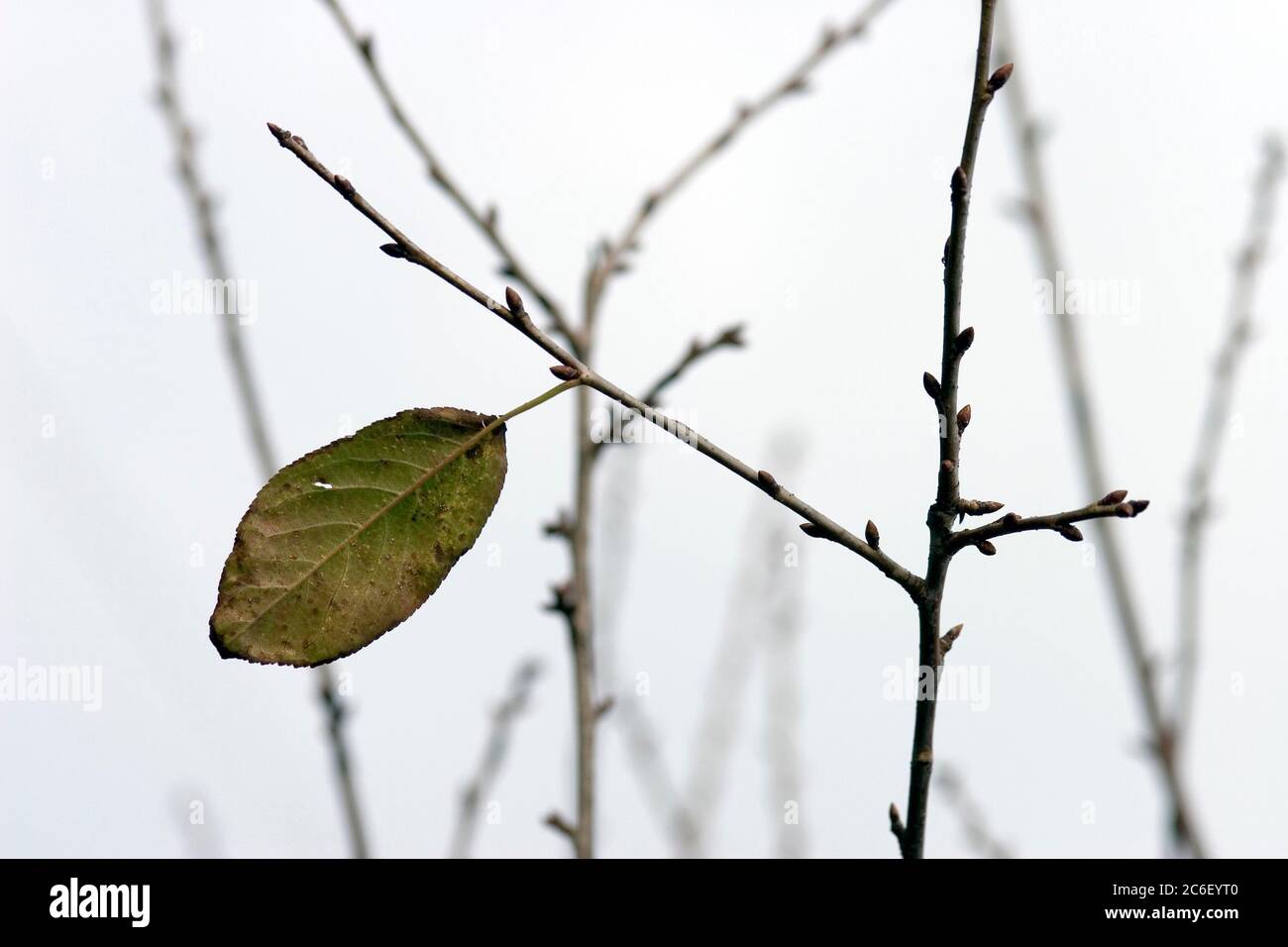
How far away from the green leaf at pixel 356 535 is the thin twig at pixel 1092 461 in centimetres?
180

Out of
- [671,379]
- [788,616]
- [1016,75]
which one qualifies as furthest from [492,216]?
[788,616]

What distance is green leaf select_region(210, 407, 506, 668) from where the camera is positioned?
1.25 metres

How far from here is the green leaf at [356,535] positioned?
1245 millimetres

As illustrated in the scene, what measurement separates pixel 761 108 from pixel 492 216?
34.3 inches

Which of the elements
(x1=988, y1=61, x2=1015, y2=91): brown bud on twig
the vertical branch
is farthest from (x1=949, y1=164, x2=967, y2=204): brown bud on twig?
(x1=988, y1=61, x2=1015, y2=91): brown bud on twig

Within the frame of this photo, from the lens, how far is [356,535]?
1.30 metres

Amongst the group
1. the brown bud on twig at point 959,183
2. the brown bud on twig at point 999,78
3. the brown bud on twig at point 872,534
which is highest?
the brown bud on twig at point 999,78

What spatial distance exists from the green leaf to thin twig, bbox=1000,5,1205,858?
1.80 m

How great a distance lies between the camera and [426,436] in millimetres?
1336

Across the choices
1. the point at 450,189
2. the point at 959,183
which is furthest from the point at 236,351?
the point at 959,183

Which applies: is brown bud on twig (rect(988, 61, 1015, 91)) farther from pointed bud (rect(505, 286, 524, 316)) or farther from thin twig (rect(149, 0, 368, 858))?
thin twig (rect(149, 0, 368, 858))

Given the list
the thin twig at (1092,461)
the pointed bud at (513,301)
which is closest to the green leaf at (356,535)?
the pointed bud at (513,301)

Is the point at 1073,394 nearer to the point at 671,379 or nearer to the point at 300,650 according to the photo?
the point at 671,379

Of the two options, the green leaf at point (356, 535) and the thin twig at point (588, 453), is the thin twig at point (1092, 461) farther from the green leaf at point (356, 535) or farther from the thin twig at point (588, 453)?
the green leaf at point (356, 535)
